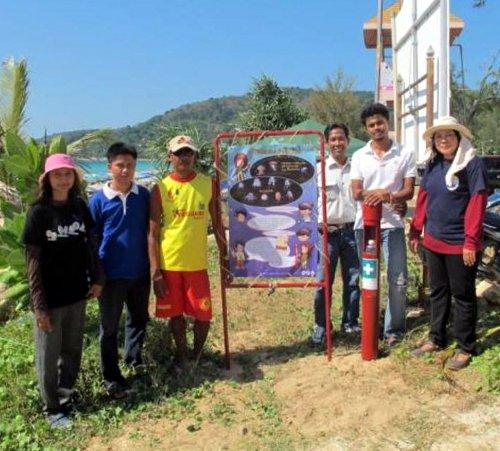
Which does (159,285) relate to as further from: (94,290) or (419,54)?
(419,54)

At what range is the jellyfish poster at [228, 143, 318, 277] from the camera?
175 inches

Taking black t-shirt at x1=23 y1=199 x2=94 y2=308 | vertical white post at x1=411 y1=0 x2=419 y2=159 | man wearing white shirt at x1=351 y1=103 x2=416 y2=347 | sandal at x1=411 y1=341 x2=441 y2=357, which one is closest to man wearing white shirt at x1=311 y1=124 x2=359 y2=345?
man wearing white shirt at x1=351 y1=103 x2=416 y2=347

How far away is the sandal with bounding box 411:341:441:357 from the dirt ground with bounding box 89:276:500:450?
10 cm

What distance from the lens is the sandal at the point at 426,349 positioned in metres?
4.20

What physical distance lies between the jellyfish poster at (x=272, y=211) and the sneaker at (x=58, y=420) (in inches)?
63.3

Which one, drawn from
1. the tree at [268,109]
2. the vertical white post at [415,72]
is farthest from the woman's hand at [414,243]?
the tree at [268,109]

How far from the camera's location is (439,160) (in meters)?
4.07

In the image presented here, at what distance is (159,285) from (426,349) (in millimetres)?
2001

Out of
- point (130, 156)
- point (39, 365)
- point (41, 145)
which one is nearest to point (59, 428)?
point (39, 365)

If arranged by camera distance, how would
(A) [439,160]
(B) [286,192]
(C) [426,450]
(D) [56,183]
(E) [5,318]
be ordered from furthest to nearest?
1. (E) [5,318]
2. (B) [286,192]
3. (A) [439,160]
4. (D) [56,183]
5. (C) [426,450]

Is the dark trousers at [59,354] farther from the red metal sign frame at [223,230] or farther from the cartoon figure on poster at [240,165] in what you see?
the cartoon figure on poster at [240,165]

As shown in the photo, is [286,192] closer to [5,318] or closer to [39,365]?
[39,365]

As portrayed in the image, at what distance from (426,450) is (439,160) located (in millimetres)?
1961

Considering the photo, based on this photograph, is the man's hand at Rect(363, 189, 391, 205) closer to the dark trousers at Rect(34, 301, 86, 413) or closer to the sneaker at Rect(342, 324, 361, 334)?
the sneaker at Rect(342, 324, 361, 334)
